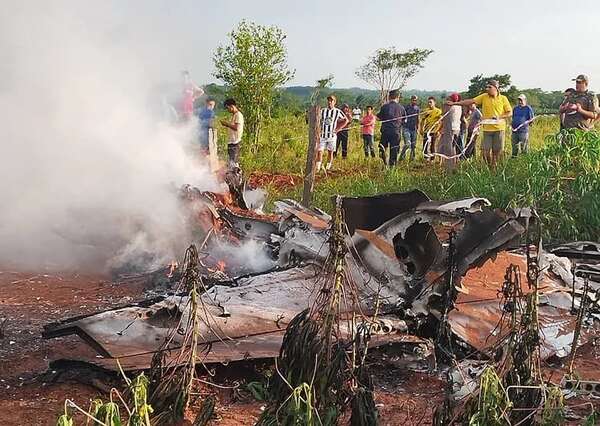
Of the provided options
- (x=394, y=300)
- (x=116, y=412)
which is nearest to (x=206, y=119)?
(x=394, y=300)

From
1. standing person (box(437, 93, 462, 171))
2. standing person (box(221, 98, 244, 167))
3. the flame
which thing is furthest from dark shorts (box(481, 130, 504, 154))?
the flame

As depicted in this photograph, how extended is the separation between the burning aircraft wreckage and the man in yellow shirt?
618cm

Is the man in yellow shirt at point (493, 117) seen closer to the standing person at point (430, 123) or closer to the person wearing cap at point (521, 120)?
the person wearing cap at point (521, 120)

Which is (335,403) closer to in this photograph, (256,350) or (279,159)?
(256,350)

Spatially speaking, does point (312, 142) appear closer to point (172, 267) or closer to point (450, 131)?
point (172, 267)

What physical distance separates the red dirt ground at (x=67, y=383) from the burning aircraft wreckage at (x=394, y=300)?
0.76 feet

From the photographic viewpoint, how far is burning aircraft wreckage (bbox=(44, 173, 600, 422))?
495 centimetres

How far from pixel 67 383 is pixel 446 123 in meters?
10.7

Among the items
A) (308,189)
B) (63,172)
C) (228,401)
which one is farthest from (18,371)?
(308,189)

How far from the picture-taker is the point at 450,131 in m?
13.8

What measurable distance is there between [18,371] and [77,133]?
570cm

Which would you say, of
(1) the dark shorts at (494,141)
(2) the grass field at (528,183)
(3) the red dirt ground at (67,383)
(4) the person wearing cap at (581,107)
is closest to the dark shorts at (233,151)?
(2) the grass field at (528,183)

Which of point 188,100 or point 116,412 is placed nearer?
point 116,412

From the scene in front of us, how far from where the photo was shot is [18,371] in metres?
5.26
